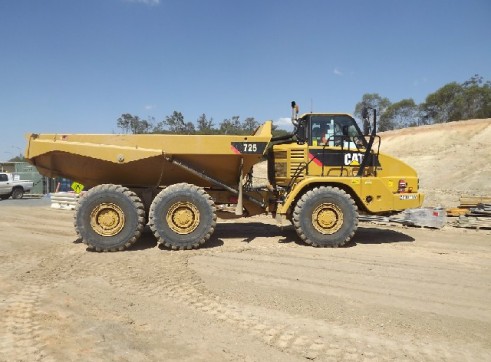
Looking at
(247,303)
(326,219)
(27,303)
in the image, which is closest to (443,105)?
(326,219)

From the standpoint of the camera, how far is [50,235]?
8883 mm

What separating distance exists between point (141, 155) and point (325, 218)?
362 centimetres

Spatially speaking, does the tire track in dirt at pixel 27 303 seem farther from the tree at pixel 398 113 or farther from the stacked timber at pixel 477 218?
the tree at pixel 398 113

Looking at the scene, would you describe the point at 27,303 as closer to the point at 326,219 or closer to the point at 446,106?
the point at 326,219

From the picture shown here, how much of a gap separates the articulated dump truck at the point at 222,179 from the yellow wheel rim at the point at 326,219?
0.02 metres

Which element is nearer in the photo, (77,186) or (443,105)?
(77,186)

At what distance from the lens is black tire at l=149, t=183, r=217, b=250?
23.4ft

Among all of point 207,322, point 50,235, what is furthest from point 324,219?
point 50,235

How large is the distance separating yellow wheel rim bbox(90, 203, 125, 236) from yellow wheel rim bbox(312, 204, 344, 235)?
3584mm

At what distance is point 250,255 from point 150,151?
8.56ft

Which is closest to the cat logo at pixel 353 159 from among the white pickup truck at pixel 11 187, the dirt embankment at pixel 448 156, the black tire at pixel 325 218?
the black tire at pixel 325 218

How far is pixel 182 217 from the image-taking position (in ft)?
23.6

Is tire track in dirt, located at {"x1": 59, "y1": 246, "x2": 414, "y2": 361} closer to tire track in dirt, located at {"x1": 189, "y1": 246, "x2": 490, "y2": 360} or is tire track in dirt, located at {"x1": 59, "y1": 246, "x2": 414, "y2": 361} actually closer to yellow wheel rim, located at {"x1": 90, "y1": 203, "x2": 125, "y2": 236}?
tire track in dirt, located at {"x1": 189, "y1": 246, "x2": 490, "y2": 360}

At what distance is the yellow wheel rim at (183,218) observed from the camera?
7.19 m
